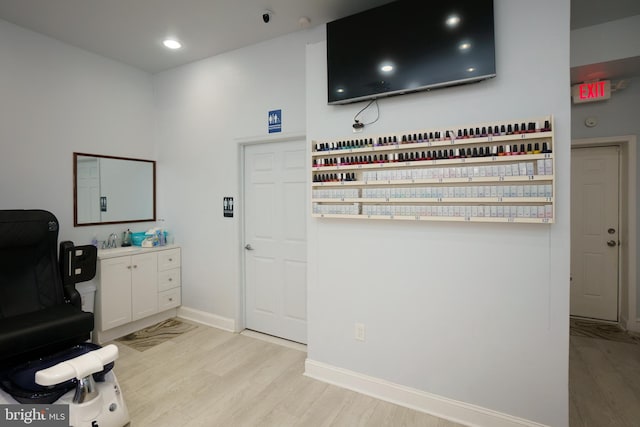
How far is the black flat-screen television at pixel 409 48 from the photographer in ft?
6.34

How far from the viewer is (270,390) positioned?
2.39 meters

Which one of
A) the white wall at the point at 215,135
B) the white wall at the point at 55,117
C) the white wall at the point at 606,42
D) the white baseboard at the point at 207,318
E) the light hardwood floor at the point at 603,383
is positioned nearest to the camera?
the light hardwood floor at the point at 603,383

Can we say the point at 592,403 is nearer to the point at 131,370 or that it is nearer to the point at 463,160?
the point at 463,160

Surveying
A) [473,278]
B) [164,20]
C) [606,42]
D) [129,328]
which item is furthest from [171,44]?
[606,42]

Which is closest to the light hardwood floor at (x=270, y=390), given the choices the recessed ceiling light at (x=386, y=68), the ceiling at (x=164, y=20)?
the recessed ceiling light at (x=386, y=68)

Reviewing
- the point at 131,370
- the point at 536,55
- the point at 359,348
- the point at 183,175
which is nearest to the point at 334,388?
the point at 359,348

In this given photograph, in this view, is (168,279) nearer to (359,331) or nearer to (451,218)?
(359,331)

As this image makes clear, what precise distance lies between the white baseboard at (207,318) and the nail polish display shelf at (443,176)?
6.01ft

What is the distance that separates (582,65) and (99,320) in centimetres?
520

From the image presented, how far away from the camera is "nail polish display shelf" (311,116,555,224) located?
1.80 m

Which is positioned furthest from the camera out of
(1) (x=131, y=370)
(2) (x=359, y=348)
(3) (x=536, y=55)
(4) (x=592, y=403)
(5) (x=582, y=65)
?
(5) (x=582, y=65)

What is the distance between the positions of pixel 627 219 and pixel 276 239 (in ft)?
12.5

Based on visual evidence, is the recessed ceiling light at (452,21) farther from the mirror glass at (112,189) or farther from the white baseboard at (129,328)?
the white baseboard at (129,328)

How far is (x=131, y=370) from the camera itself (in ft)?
8.70
